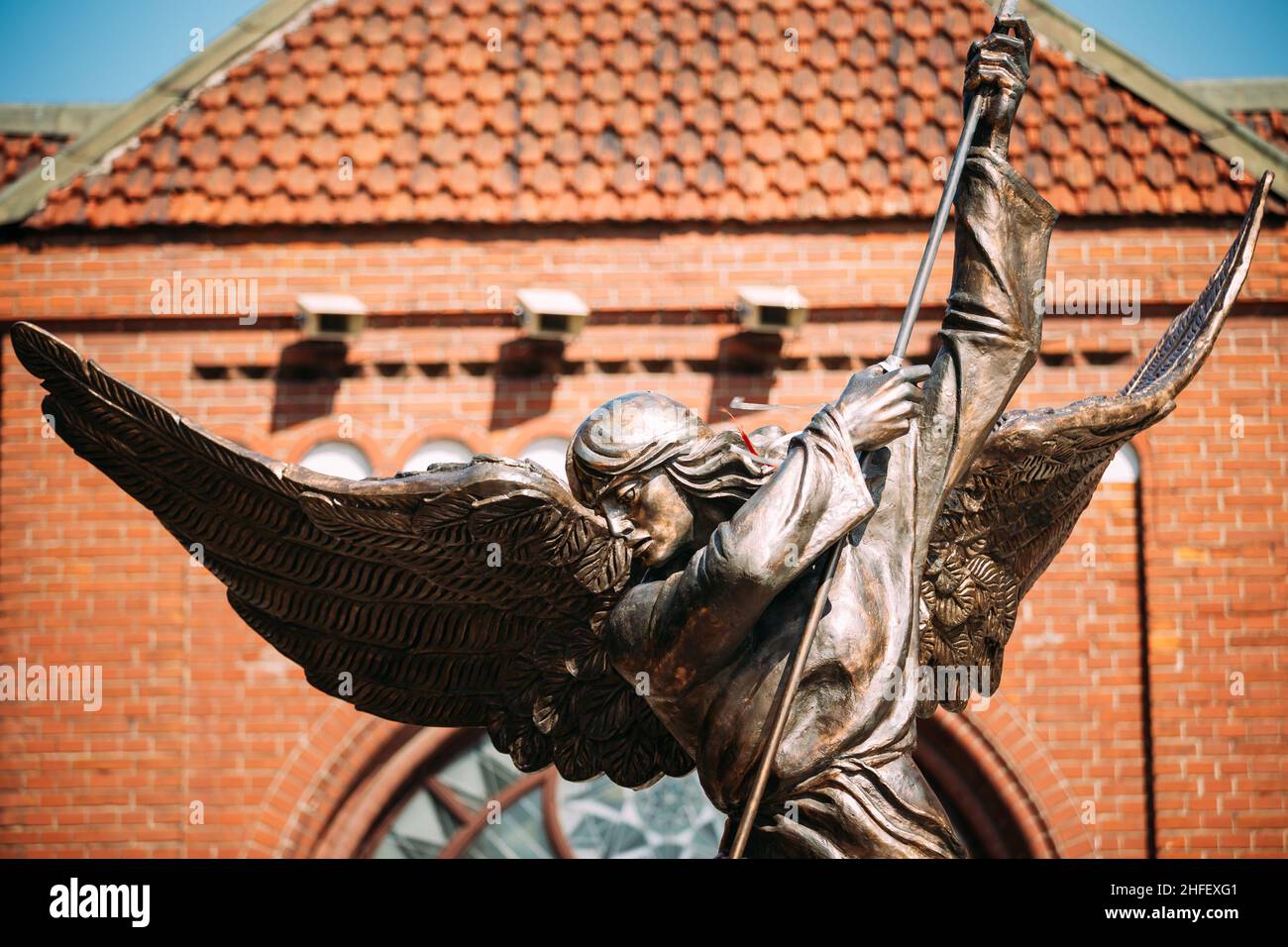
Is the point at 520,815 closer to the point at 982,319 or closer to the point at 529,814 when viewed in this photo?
the point at 529,814

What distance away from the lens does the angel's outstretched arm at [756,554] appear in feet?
13.7

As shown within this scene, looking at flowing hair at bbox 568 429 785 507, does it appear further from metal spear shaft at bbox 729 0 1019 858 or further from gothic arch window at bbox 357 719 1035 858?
gothic arch window at bbox 357 719 1035 858

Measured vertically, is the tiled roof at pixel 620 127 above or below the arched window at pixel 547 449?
above

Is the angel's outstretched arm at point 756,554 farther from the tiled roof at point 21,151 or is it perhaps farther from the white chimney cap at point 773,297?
the tiled roof at point 21,151

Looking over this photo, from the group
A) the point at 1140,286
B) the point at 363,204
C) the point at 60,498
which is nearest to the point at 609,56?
the point at 363,204

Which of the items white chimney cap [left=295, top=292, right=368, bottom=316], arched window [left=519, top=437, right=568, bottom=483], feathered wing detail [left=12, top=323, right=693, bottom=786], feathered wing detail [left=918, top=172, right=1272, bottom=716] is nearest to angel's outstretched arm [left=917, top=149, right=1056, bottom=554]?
feathered wing detail [left=918, top=172, right=1272, bottom=716]

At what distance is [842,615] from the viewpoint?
4395 mm

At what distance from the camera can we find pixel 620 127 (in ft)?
35.6

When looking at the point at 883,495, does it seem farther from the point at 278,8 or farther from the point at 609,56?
the point at 278,8

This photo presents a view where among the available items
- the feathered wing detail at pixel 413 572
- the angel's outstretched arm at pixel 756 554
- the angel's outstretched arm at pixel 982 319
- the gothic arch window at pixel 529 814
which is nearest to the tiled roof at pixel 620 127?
the gothic arch window at pixel 529 814

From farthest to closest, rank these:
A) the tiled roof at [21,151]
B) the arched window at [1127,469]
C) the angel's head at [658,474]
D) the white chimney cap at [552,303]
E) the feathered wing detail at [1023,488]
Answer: the tiled roof at [21,151], the arched window at [1127,469], the white chimney cap at [552,303], the feathered wing detail at [1023,488], the angel's head at [658,474]

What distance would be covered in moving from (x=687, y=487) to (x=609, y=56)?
6982 millimetres

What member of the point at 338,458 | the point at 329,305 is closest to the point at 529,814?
the point at 338,458

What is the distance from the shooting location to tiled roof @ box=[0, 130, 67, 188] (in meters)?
11.9
